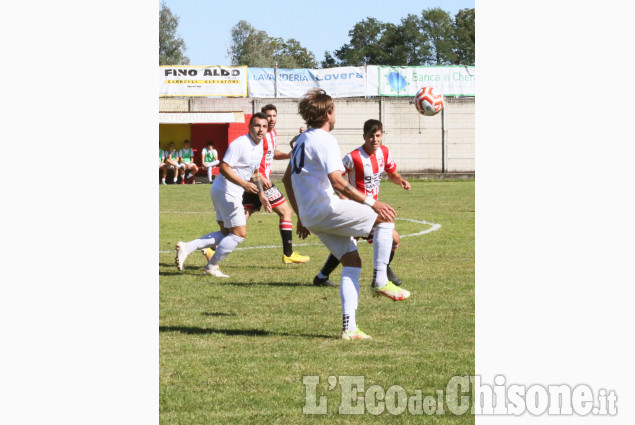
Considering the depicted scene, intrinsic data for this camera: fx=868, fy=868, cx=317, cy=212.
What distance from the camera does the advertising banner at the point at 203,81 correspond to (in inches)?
1512

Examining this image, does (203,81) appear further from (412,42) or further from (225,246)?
(412,42)

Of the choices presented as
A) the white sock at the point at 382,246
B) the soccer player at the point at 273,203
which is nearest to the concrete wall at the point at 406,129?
the soccer player at the point at 273,203

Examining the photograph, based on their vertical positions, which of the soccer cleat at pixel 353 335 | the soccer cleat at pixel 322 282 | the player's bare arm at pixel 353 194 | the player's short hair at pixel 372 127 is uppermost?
the player's short hair at pixel 372 127

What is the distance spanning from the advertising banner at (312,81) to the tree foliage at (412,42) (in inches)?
1817

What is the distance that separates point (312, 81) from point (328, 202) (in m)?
32.3

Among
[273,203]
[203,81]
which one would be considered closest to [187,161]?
[203,81]

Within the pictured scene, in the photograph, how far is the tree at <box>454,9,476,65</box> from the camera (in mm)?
82188

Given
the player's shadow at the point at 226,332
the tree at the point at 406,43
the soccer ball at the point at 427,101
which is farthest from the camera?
the tree at the point at 406,43

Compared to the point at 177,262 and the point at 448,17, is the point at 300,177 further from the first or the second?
the point at 448,17

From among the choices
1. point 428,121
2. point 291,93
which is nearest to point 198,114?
point 291,93

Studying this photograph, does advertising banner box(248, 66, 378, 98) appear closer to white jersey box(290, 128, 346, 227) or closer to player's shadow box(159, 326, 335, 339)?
player's shadow box(159, 326, 335, 339)

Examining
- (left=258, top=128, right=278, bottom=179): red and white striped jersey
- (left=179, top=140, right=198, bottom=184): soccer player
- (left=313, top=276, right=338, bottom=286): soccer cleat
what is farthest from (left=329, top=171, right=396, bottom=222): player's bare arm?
(left=179, top=140, right=198, bottom=184): soccer player

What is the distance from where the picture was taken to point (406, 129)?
3862 centimetres

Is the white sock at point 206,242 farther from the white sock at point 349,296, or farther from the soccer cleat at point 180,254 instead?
Result: the white sock at point 349,296
